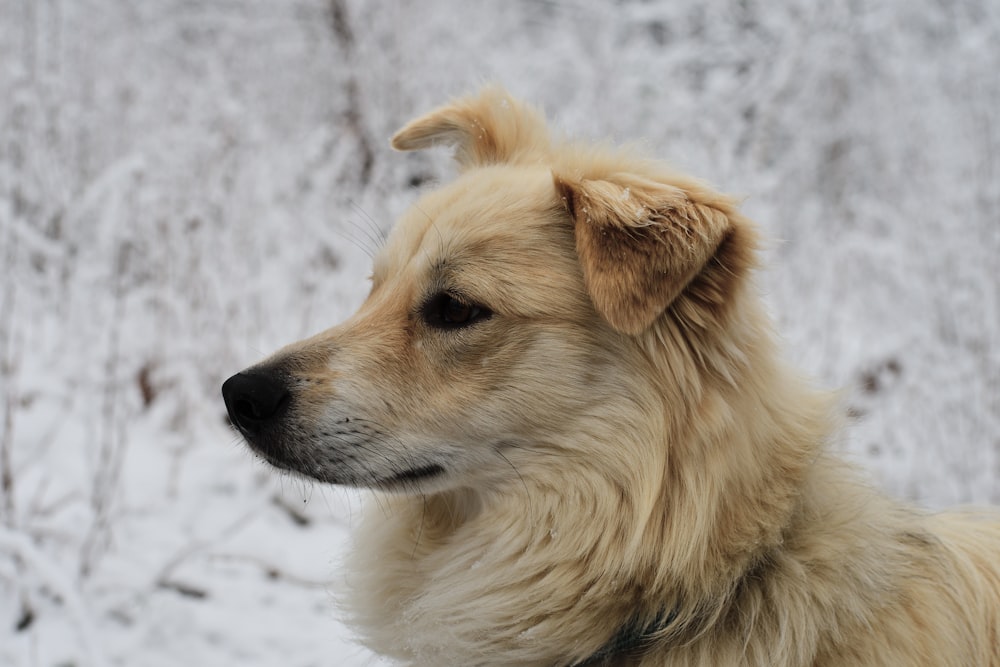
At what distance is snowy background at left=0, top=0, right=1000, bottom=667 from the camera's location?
389 cm

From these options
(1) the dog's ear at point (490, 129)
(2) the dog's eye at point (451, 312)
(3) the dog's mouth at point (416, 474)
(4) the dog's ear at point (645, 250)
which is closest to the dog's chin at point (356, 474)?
(3) the dog's mouth at point (416, 474)

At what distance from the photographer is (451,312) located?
234 centimetres

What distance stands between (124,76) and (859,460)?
25.6ft

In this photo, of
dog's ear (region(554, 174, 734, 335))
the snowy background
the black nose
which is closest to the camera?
dog's ear (region(554, 174, 734, 335))

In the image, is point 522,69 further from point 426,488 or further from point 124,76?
point 426,488

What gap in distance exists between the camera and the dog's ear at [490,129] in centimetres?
296

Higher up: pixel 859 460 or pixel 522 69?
pixel 522 69

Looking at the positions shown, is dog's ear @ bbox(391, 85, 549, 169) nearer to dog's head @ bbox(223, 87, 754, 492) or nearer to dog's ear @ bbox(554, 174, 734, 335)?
dog's head @ bbox(223, 87, 754, 492)

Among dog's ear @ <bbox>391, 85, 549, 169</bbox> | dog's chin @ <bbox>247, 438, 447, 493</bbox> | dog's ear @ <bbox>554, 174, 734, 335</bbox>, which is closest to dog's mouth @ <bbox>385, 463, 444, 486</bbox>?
dog's chin @ <bbox>247, 438, 447, 493</bbox>

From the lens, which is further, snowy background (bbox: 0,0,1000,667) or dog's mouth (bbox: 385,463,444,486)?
snowy background (bbox: 0,0,1000,667)

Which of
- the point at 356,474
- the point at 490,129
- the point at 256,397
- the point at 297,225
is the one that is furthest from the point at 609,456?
the point at 297,225

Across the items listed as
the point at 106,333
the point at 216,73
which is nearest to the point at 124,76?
the point at 216,73

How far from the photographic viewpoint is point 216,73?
8383mm

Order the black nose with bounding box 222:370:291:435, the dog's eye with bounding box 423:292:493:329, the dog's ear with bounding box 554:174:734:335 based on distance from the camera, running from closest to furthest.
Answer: the dog's ear with bounding box 554:174:734:335 < the black nose with bounding box 222:370:291:435 < the dog's eye with bounding box 423:292:493:329
